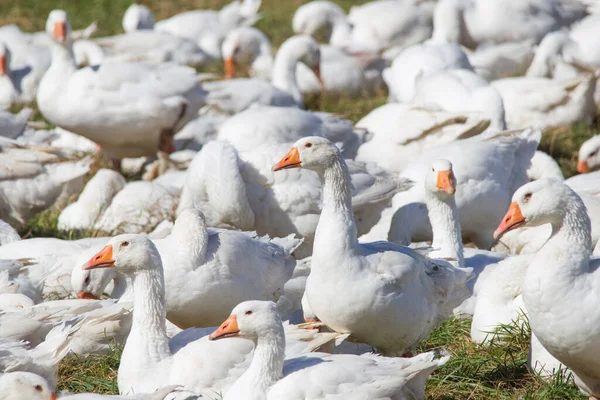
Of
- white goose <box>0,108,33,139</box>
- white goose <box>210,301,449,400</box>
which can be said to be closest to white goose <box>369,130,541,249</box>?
white goose <box>210,301,449,400</box>

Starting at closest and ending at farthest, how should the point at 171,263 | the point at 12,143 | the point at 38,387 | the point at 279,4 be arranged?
the point at 38,387 → the point at 171,263 → the point at 12,143 → the point at 279,4

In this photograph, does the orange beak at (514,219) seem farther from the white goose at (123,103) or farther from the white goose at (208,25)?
the white goose at (208,25)

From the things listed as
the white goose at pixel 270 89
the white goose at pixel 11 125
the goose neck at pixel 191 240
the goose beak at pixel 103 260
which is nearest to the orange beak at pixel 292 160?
the goose neck at pixel 191 240

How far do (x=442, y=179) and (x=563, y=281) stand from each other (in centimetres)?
205

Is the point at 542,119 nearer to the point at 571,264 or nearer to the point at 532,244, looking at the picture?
the point at 532,244

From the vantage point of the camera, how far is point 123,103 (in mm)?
9102

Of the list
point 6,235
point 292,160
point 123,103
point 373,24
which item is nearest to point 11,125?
point 123,103

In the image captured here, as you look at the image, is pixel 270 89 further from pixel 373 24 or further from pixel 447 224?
pixel 447 224

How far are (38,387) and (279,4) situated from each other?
49.2 feet

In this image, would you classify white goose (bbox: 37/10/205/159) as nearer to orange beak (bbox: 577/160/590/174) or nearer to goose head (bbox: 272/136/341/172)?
orange beak (bbox: 577/160/590/174)

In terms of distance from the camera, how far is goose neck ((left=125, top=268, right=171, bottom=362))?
4816 millimetres

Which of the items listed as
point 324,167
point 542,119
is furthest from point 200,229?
point 542,119

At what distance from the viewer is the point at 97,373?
17.6 ft

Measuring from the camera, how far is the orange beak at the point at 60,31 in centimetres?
1002
